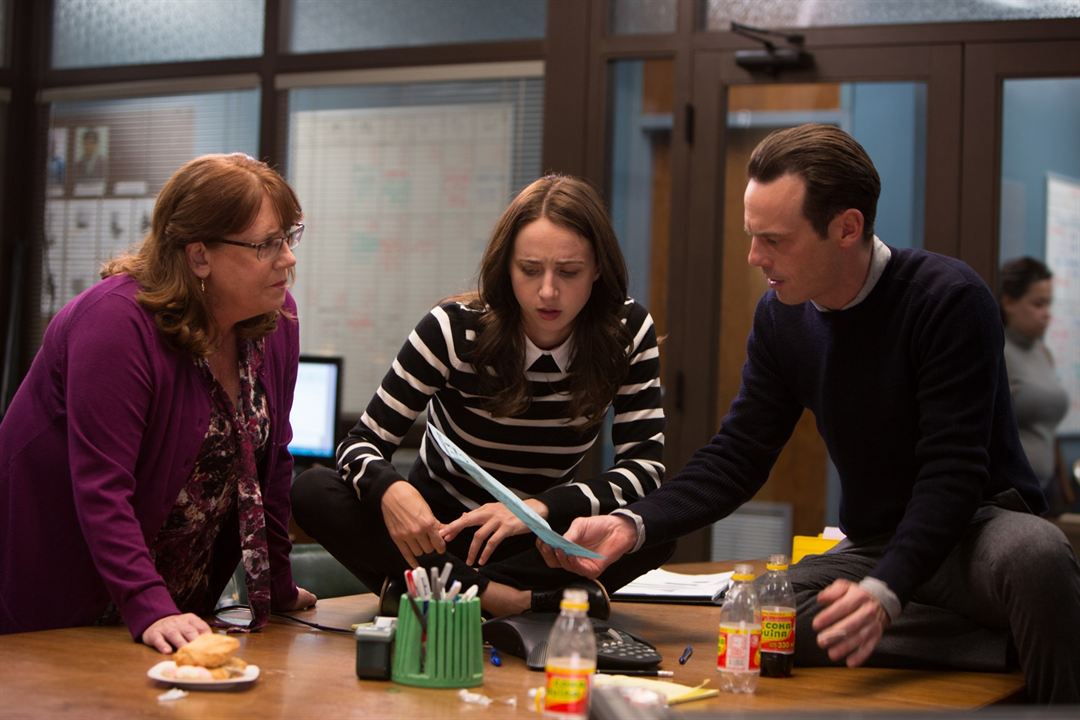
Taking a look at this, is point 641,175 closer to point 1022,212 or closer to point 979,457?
point 1022,212

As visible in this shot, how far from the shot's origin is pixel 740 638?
179 centimetres

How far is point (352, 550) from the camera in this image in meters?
2.32

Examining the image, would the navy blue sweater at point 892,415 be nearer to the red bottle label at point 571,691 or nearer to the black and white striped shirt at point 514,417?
the black and white striped shirt at point 514,417

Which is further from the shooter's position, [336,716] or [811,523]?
[811,523]

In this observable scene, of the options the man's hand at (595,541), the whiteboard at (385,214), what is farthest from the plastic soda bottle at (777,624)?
the whiteboard at (385,214)

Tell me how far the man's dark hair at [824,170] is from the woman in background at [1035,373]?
2330 millimetres

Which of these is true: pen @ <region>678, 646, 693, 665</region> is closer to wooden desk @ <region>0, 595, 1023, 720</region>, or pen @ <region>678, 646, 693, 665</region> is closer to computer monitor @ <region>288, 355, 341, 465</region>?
wooden desk @ <region>0, 595, 1023, 720</region>

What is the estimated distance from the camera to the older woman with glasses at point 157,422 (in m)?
1.95

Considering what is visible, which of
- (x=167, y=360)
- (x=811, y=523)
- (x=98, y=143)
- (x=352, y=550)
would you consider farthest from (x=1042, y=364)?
(x=98, y=143)

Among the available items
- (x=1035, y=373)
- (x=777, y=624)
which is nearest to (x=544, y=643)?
Answer: (x=777, y=624)

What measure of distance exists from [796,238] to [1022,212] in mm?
Answer: 2591

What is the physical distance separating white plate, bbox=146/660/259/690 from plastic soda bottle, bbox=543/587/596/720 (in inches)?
16.6

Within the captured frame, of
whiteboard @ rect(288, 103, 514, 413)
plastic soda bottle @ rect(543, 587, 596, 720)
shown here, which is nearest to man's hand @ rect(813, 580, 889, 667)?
plastic soda bottle @ rect(543, 587, 596, 720)

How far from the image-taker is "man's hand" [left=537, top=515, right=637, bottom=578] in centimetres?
210
